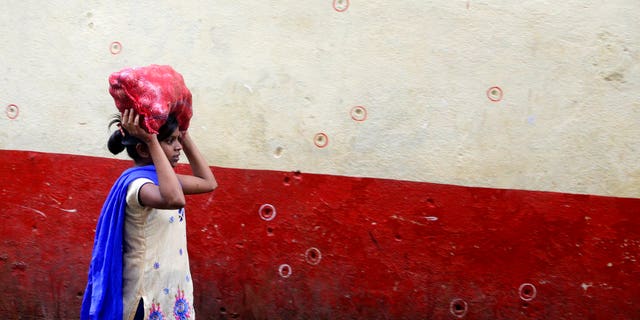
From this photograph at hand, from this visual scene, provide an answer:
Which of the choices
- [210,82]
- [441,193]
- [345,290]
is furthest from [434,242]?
[210,82]

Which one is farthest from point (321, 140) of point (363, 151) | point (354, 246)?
point (354, 246)

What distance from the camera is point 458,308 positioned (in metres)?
4.23

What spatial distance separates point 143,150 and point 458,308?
2106 millimetres

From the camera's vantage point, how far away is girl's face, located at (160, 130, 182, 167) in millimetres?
2848

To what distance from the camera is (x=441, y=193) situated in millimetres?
4219

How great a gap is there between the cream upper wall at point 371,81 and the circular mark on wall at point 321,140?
27 mm

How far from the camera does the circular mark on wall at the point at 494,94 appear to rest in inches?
164

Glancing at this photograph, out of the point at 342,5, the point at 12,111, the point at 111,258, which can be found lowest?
the point at 111,258

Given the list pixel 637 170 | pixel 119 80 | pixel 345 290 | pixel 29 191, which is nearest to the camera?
pixel 119 80

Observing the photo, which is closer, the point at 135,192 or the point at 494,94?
the point at 135,192

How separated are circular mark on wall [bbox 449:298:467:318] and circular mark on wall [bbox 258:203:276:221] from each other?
3.48 feet

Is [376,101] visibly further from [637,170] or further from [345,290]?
[637,170]

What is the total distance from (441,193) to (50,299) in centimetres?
233

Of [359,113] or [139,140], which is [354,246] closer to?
[359,113]
